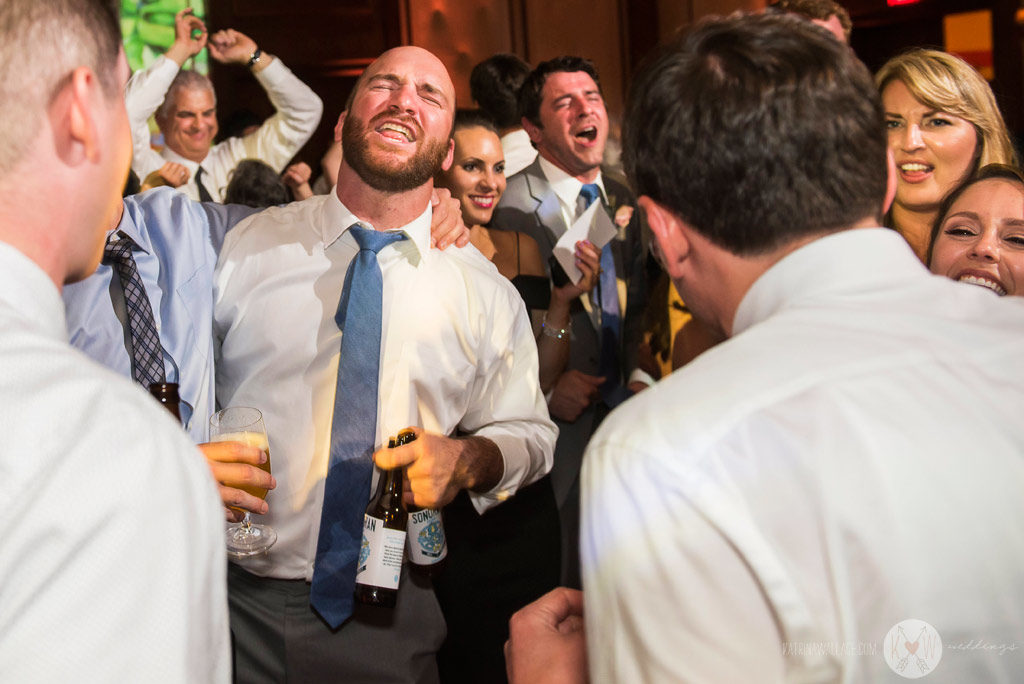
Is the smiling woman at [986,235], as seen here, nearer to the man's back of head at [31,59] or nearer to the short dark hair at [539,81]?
the short dark hair at [539,81]

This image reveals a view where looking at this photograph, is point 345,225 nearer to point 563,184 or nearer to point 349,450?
point 349,450

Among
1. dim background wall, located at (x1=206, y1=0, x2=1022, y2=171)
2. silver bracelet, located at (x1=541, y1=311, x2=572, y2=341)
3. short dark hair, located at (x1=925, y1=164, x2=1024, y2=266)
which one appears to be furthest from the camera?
dim background wall, located at (x1=206, y1=0, x2=1022, y2=171)

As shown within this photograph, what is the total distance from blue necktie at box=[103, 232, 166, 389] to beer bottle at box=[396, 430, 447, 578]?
Answer: 520mm

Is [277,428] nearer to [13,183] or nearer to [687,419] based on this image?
[13,183]

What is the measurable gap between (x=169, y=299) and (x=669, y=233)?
123cm

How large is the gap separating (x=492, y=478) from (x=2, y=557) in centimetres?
135

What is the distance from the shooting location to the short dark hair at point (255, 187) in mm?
3742

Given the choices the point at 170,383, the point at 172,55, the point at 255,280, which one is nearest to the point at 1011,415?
the point at 170,383

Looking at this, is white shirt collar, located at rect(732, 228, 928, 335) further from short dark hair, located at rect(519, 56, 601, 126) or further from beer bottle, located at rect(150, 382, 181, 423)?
short dark hair, located at rect(519, 56, 601, 126)

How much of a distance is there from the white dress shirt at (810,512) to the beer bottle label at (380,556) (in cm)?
88

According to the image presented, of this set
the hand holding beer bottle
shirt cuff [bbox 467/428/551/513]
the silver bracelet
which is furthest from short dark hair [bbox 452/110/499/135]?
the hand holding beer bottle

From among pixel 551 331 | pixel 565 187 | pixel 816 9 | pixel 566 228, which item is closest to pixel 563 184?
pixel 565 187

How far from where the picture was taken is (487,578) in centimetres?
263

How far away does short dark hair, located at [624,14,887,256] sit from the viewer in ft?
3.09
